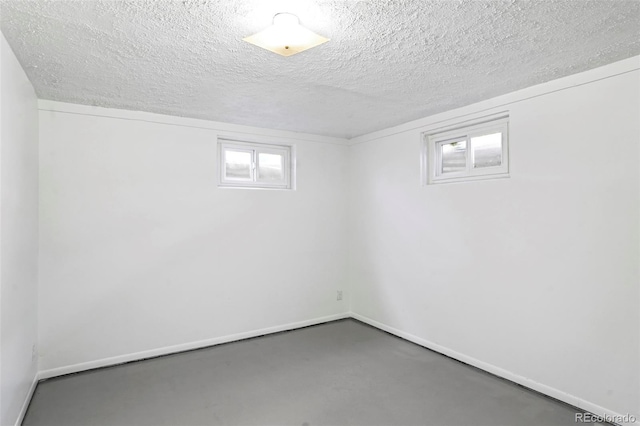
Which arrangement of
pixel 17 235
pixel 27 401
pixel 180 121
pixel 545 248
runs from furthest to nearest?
pixel 180 121 → pixel 545 248 → pixel 27 401 → pixel 17 235

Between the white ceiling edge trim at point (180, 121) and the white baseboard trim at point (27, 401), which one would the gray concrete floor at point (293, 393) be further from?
the white ceiling edge trim at point (180, 121)

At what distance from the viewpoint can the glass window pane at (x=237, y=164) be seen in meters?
3.91

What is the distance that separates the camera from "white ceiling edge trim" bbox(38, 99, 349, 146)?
300cm

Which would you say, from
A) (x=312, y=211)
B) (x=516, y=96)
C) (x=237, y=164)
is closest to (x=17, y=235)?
(x=237, y=164)

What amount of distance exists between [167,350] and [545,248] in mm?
3370

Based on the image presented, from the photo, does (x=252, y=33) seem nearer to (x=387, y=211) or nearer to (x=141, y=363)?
(x=387, y=211)

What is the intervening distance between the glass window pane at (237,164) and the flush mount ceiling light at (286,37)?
84.5 inches

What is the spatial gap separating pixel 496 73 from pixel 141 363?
3.71 metres

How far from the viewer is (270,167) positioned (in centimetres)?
419

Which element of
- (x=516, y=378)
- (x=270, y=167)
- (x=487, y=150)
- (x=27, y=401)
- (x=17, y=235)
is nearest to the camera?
(x=17, y=235)

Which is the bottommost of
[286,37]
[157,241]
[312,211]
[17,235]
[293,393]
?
[293,393]

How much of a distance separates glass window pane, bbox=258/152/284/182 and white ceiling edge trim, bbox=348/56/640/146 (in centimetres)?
115

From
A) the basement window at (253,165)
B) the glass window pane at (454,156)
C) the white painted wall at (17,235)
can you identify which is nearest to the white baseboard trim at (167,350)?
the white painted wall at (17,235)

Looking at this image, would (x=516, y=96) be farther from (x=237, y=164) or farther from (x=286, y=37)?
(x=237, y=164)
